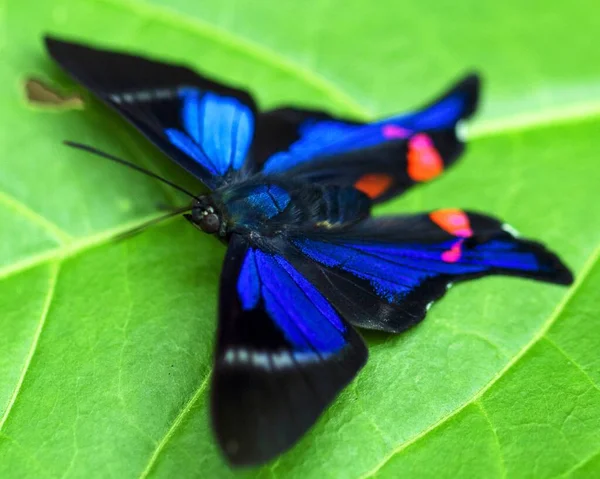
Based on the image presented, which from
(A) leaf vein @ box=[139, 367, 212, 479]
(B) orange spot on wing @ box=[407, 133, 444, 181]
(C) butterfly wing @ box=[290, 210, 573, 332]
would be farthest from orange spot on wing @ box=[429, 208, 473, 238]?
(A) leaf vein @ box=[139, 367, 212, 479]

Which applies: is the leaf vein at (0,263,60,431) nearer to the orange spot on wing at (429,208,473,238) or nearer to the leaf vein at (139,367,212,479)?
the leaf vein at (139,367,212,479)

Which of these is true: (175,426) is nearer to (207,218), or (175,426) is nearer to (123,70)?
(207,218)

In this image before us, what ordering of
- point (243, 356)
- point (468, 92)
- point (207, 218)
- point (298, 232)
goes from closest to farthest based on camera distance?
point (243, 356) → point (207, 218) → point (298, 232) → point (468, 92)

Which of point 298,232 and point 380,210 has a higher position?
point 298,232

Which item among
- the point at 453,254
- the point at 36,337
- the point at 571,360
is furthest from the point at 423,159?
the point at 36,337

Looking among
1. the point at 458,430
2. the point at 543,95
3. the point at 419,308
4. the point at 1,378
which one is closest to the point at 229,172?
the point at 419,308

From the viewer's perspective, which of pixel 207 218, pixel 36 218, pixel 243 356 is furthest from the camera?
pixel 36 218

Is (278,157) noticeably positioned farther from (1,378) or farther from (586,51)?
(586,51)
